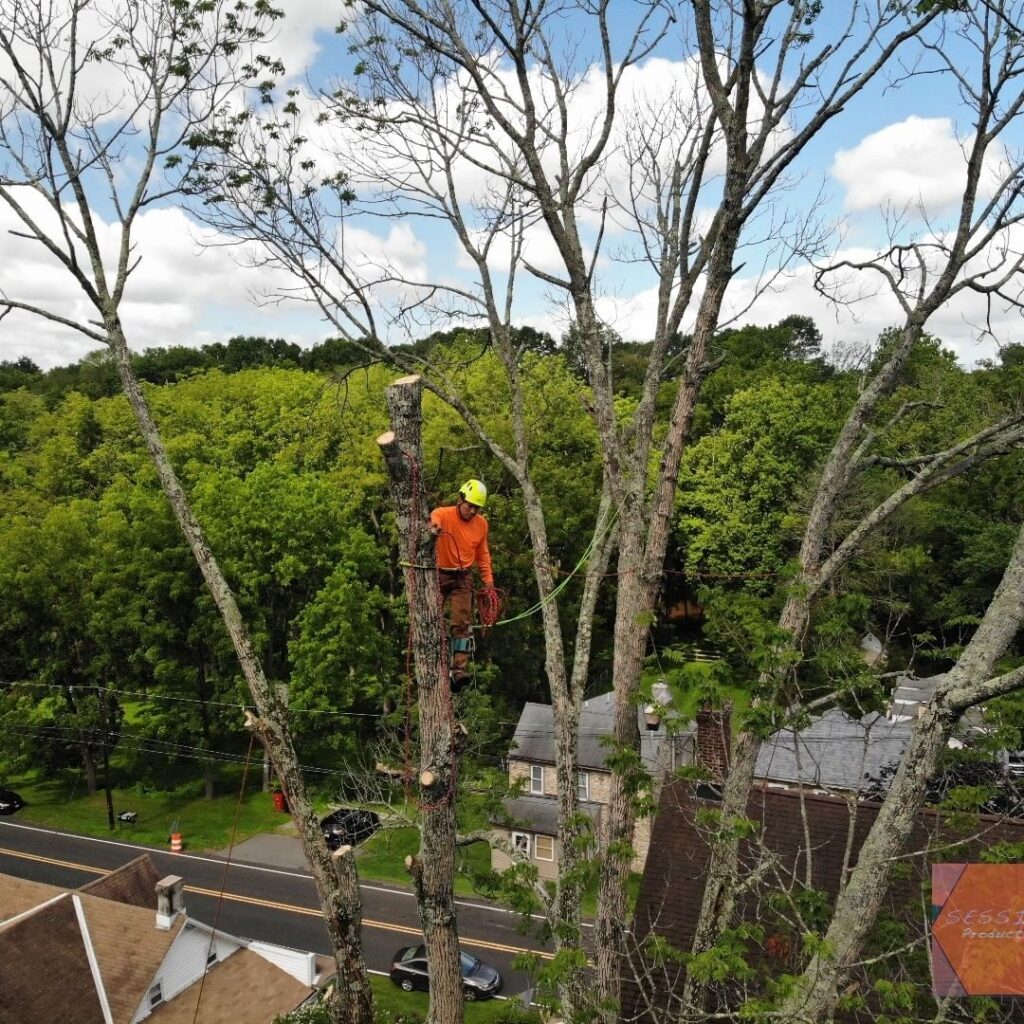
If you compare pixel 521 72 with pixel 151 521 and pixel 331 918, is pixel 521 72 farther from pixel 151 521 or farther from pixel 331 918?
pixel 151 521

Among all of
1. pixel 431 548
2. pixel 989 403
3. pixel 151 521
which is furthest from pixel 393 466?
pixel 989 403

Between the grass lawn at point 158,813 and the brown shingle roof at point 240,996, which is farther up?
the brown shingle roof at point 240,996

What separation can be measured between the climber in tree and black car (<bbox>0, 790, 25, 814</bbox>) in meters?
24.5

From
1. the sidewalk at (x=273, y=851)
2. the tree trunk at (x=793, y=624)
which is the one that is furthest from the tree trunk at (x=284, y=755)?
the sidewalk at (x=273, y=851)

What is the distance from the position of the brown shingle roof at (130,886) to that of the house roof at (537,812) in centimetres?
789

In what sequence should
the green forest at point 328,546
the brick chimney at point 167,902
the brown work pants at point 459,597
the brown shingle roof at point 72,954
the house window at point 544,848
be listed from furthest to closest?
the green forest at point 328,546, the house window at point 544,848, the brick chimney at point 167,902, the brown shingle roof at point 72,954, the brown work pants at point 459,597

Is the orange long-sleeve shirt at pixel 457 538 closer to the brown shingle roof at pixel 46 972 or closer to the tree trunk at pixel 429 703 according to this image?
the tree trunk at pixel 429 703

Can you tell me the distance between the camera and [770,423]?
30.4 meters

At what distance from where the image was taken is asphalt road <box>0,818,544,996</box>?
59.0 feet

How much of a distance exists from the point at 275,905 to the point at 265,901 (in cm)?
34

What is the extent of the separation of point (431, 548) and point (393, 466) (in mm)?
594

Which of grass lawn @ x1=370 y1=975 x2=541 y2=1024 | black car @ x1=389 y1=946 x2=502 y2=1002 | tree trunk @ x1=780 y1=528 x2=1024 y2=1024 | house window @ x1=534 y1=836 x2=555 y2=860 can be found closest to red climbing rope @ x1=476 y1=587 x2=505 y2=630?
tree trunk @ x1=780 y1=528 x2=1024 y2=1024

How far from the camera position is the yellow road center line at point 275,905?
17922 millimetres

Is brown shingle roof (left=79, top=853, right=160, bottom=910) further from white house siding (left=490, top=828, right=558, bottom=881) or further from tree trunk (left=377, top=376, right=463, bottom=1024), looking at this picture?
tree trunk (left=377, top=376, right=463, bottom=1024)
